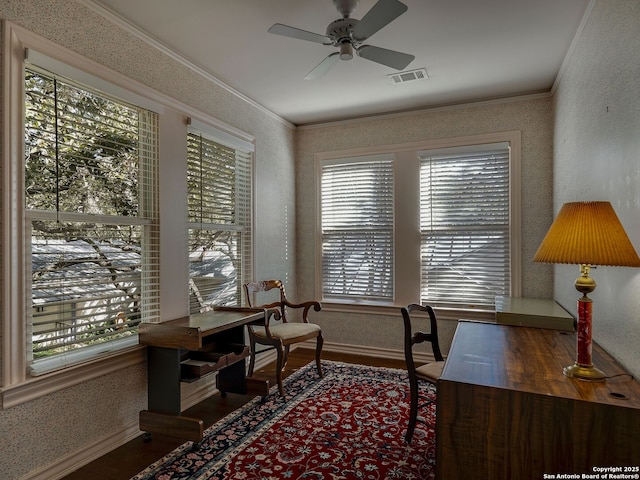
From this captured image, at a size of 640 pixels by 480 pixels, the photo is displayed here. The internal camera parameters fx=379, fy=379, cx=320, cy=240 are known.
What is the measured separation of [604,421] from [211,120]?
3228mm

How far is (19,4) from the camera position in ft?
6.39

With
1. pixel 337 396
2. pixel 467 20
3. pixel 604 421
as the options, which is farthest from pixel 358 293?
pixel 604 421

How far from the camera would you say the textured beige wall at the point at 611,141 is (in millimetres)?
1605

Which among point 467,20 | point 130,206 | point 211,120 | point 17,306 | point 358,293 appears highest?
point 467,20

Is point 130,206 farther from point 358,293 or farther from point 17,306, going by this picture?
point 358,293

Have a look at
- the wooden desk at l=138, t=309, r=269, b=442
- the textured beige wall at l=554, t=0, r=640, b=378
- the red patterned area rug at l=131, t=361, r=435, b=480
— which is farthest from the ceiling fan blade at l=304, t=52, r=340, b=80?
the red patterned area rug at l=131, t=361, r=435, b=480

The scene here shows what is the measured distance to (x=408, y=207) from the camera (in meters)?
4.23

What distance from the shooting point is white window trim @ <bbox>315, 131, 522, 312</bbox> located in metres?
3.79

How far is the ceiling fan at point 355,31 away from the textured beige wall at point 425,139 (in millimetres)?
1749

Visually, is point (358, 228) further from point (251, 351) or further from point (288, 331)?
point (251, 351)

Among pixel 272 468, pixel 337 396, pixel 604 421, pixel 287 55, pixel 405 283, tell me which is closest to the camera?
pixel 604 421

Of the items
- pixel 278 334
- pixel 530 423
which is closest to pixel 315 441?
pixel 278 334

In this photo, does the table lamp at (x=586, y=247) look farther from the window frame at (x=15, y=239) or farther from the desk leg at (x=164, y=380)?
the window frame at (x=15, y=239)

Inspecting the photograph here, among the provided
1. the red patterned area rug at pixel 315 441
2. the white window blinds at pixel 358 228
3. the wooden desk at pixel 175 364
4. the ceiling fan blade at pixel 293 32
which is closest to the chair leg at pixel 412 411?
the red patterned area rug at pixel 315 441
